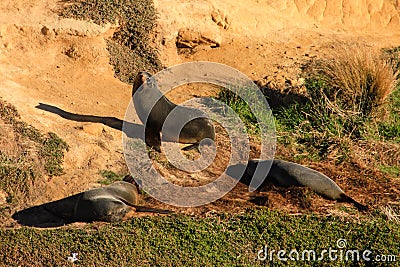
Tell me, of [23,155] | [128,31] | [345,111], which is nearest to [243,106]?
[345,111]

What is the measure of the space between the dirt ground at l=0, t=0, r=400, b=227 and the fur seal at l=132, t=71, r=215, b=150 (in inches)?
18.8

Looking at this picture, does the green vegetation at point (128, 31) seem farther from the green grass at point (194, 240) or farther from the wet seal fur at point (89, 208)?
the green grass at point (194, 240)

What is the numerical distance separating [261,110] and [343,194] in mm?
2530

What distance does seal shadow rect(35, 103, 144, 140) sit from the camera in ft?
29.8

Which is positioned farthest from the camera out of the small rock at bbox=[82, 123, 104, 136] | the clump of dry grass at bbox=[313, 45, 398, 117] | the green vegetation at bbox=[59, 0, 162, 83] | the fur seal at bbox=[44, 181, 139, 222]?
the green vegetation at bbox=[59, 0, 162, 83]

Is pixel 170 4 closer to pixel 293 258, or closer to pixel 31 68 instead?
pixel 31 68

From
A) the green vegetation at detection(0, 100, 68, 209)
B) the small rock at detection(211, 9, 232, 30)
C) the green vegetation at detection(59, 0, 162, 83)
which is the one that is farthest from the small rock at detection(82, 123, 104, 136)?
the small rock at detection(211, 9, 232, 30)

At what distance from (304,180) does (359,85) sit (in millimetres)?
2453

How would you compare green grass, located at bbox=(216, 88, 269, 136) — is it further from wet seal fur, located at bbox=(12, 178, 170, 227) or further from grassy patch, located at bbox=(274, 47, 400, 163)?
wet seal fur, located at bbox=(12, 178, 170, 227)

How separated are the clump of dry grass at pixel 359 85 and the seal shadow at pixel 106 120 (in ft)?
9.88

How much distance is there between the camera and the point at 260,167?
8.41m

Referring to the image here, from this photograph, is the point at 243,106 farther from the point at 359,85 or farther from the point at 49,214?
the point at 49,214

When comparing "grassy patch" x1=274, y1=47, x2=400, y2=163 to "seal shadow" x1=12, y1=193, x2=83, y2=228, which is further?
"grassy patch" x1=274, y1=47, x2=400, y2=163

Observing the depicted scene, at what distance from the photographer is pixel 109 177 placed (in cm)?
812
